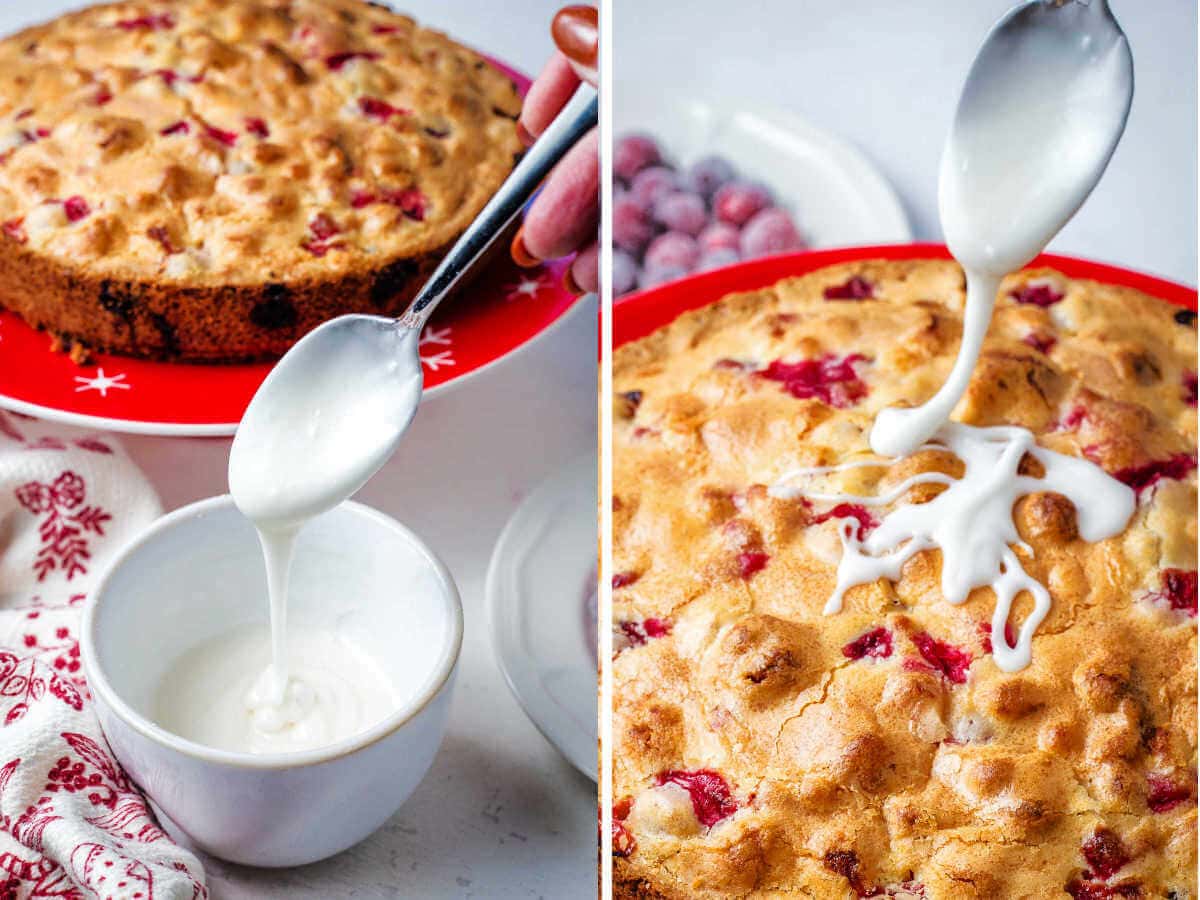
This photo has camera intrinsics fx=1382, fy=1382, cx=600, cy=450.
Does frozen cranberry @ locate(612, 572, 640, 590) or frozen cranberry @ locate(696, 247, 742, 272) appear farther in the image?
frozen cranberry @ locate(696, 247, 742, 272)

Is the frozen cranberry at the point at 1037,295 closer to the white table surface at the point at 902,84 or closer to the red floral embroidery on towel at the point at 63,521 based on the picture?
the white table surface at the point at 902,84

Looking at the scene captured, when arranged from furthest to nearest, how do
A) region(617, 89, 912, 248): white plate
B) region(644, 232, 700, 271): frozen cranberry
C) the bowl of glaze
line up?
region(617, 89, 912, 248): white plate
region(644, 232, 700, 271): frozen cranberry
the bowl of glaze

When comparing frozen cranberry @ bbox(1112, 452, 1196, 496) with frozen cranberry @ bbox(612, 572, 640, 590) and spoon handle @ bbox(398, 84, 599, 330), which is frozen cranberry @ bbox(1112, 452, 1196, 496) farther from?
spoon handle @ bbox(398, 84, 599, 330)

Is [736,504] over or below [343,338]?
below

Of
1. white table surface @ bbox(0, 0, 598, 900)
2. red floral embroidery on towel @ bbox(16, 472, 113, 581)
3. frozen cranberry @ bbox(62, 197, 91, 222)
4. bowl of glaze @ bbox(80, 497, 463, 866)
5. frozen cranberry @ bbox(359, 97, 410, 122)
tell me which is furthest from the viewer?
frozen cranberry @ bbox(359, 97, 410, 122)

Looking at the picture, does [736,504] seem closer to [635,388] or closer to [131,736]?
[635,388]

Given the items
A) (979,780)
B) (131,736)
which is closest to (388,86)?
(131,736)

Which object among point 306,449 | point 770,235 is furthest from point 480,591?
point 770,235

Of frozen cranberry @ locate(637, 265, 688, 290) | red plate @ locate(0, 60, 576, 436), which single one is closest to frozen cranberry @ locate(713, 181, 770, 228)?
frozen cranberry @ locate(637, 265, 688, 290)
